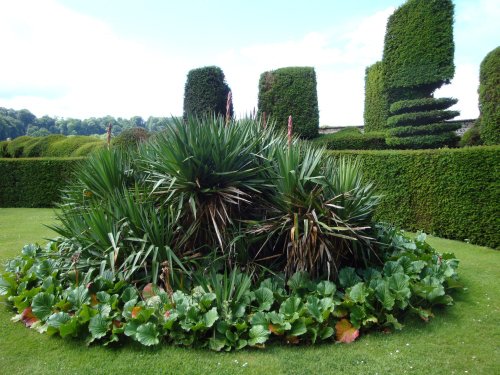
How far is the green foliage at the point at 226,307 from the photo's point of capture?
3422mm

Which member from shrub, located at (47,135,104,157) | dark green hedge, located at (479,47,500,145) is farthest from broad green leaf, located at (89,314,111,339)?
shrub, located at (47,135,104,157)

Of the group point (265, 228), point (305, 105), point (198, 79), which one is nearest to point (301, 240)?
point (265, 228)

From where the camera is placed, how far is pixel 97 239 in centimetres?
429

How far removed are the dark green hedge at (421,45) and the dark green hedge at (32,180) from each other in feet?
35.6

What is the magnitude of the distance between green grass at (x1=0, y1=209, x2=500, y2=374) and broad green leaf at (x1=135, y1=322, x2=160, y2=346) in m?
0.10

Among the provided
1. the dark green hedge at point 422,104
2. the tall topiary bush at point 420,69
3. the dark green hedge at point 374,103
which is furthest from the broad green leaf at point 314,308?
the dark green hedge at point 374,103

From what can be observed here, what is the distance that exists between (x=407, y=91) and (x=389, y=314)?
10373mm

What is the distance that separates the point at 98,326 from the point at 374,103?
1724cm

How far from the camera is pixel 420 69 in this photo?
1180 cm

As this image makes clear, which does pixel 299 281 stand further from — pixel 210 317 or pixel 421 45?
pixel 421 45

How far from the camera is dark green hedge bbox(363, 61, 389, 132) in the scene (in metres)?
17.6

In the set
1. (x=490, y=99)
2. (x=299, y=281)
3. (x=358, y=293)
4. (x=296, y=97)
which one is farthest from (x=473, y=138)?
(x=299, y=281)

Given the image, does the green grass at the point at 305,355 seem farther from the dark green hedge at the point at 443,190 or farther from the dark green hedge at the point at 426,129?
the dark green hedge at the point at 426,129

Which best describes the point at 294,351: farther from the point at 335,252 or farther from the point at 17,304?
the point at 17,304
